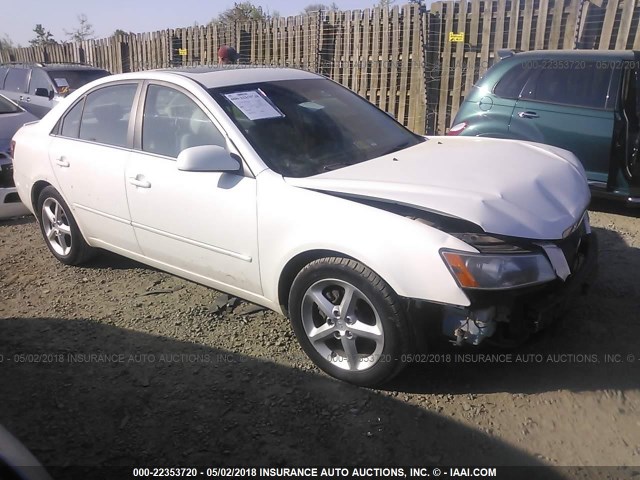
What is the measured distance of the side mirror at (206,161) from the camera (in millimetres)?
3277

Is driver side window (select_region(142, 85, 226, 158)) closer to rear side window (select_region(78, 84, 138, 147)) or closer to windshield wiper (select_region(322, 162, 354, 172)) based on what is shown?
rear side window (select_region(78, 84, 138, 147))

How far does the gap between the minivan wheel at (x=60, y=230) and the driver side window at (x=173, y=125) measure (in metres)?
1.28

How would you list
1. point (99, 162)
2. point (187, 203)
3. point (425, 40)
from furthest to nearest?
point (425, 40)
point (99, 162)
point (187, 203)

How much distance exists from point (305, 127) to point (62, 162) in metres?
2.15

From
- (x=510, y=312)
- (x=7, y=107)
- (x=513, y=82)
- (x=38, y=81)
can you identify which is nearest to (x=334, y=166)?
(x=510, y=312)

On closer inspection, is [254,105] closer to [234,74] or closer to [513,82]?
[234,74]

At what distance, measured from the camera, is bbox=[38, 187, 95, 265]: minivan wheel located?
4837 mm

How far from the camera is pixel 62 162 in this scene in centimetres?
459

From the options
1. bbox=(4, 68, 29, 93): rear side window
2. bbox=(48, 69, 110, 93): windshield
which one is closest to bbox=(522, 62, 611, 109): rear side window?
bbox=(48, 69, 110, 93): windshield

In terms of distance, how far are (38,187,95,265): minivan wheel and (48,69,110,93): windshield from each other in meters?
6.65

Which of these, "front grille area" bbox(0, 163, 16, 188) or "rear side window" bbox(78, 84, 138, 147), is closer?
"rear side window" bbox(78, 84, 138, 147)

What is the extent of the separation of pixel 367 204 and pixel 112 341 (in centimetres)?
202

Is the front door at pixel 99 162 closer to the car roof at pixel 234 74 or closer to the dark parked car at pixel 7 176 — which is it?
the car roof at pixel 234 74

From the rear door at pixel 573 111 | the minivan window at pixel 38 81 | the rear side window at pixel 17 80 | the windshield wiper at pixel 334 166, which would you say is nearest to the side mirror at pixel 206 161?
the windshield wiper at pixel 334 166
